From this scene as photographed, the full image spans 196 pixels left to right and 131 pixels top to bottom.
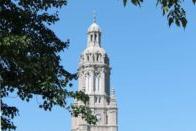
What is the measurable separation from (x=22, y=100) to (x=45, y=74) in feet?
Result: 4.20

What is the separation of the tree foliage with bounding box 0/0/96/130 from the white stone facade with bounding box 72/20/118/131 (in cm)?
8110

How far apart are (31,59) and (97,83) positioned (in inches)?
3366

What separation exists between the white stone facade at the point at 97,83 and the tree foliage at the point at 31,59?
81.1 m

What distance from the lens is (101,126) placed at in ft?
323

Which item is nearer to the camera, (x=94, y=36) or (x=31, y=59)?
(x=31, y=59)

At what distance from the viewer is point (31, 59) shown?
15102 millimetres

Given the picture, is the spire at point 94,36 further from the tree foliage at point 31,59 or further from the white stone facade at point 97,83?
the tree foliage at point 31,59

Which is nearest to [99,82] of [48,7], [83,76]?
[83,76]

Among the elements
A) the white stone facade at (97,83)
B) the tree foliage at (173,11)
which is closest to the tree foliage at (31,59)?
the tree foliage at (173,11)

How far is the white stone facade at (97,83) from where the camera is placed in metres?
98.8

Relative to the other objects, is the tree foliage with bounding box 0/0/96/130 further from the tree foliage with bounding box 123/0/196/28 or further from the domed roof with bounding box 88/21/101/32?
the domed roof with bounding box 88/21/101/32

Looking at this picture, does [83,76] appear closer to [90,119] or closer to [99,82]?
[99,82]

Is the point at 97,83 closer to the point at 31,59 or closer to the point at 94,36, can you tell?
the point at 94,36

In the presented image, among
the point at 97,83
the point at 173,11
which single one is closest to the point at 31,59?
the point at 173,11
